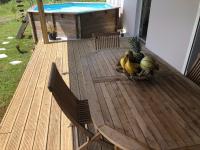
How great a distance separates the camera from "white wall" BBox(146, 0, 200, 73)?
271 cm

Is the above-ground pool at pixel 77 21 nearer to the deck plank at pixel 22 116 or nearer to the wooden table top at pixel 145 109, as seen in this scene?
the deck plank at pixel 22 116

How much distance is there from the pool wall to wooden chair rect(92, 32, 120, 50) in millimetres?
2215

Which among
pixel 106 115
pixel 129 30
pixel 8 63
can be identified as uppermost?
pixel 106 115

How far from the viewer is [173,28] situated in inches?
124

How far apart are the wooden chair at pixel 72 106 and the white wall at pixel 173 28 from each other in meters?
1.93

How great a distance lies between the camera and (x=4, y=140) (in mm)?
2064

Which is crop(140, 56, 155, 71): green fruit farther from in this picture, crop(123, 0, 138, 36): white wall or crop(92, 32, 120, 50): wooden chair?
crop(123, 0, 138, 36): white wall

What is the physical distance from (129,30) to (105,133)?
192 inches

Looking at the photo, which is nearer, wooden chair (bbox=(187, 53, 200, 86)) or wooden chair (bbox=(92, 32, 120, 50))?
wooden chair (bbox=(187, 53, 200, 86))

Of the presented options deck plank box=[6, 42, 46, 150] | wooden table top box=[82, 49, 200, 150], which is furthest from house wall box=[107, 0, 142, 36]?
wooden table top box=[82, 49, 200, 150]

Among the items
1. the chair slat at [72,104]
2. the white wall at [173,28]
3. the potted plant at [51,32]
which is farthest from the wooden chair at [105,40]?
the potted plant at [51,32]

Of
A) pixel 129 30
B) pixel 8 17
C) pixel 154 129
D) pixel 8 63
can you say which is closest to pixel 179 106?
pixel 154 129

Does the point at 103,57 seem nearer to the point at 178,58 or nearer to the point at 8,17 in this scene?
the point at 178,58

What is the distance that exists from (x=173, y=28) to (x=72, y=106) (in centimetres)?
241
